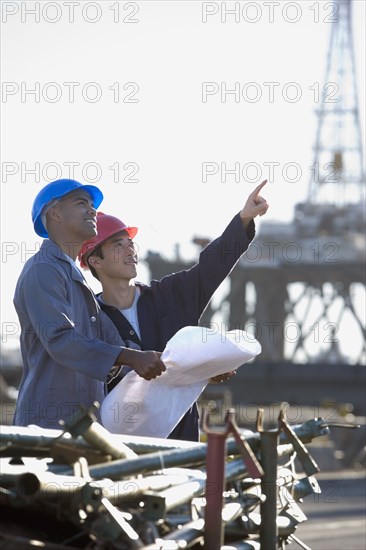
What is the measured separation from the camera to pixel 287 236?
93.7 meters

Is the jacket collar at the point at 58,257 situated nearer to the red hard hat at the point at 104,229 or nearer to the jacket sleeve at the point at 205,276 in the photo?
the red hard hat at the point at 104,229

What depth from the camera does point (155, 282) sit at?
24.2ft

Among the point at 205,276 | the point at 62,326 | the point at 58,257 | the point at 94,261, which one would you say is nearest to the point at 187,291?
the point at 205,276

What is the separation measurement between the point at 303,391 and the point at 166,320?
171 ft

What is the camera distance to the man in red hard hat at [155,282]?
7.19 meters

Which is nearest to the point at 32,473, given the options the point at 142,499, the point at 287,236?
the point at 142,499

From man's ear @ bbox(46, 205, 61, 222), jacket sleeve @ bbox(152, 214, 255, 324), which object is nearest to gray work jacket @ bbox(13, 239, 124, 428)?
man's ear @ bbox(46, 205, 61, 222)

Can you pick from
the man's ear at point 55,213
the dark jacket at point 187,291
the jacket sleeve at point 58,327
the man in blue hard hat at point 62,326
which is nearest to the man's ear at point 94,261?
the dark jacket at point 187,291

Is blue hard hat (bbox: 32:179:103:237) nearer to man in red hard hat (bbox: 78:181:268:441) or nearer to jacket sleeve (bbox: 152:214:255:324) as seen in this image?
man in red hard hat (bbox: 78:181:268:441)

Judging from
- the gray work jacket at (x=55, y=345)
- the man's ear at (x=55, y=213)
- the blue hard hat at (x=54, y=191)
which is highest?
the blue hard hat at (x=54, y=191)

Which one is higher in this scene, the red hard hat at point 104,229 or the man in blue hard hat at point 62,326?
the red hard hat at point 104,229

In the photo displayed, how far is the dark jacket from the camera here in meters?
7.20

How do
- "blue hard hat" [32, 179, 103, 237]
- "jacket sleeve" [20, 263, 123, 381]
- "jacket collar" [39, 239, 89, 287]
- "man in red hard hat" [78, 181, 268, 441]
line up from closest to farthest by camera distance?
"jacket sleeve" [20, 263, 123, 381] < "jacket collar" [39, 239, 89, 287] < "blue hard hat" [32, 179, 103, 237] < "man in red hard hat" [78, 181, 268, 441]

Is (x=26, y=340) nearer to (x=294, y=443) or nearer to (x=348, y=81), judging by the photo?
(x=294, y=443)
